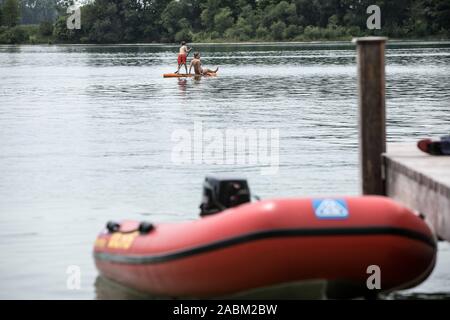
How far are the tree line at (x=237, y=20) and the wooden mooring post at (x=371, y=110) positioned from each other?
116m

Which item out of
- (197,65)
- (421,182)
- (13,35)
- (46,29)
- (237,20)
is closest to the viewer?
(421,182)

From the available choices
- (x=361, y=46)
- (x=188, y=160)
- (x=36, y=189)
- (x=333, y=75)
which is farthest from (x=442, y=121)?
(x=333, y=75)

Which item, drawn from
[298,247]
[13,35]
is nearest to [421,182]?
[298,247]

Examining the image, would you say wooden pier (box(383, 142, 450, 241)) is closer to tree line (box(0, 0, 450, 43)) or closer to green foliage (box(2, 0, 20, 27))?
tree line (box(0, 0, 450, 43))

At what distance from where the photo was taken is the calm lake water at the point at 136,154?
458 inches

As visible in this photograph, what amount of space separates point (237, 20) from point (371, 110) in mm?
141737

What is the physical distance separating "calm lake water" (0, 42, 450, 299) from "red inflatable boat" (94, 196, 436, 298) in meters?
1.20

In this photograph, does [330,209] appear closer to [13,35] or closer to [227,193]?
[227,193]

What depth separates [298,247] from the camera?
8.48m

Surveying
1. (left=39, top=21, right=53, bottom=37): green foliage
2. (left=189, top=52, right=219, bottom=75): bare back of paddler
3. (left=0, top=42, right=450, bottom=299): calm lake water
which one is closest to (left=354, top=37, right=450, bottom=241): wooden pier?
(left=0, top=42, right=450, bottom=299): calm lake water

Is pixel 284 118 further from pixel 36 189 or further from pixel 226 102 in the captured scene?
pixel 36 189

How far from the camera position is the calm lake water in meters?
11.6

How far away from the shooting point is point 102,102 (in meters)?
33.4

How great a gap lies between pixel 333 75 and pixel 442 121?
24958 millimetres
